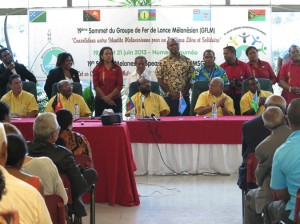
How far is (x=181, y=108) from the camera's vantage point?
841 centimetres

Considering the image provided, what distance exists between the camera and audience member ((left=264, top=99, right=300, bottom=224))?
144 inches

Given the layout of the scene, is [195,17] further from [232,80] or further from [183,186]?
[183,186]

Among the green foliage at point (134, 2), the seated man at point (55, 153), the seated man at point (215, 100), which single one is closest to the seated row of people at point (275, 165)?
the seated man at point (55, 153)

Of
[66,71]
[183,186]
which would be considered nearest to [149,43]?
Answer: [66,71]

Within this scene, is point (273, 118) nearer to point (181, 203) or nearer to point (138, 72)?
point (181, 203)

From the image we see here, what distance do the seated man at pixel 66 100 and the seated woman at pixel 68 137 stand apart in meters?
2.66

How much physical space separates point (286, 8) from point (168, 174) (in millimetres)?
4129

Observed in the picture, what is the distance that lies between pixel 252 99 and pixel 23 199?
6.16 m

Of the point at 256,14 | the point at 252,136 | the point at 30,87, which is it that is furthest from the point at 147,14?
the point at 252,136

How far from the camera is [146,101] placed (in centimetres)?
836

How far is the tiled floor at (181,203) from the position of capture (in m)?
5.91

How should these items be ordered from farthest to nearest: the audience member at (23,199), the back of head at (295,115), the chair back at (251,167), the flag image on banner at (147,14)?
the flag image on banner at (147,14), the chair back at (251,167), the back of head at (295,115), the audience member at (23,199)

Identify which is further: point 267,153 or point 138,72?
point 138,72

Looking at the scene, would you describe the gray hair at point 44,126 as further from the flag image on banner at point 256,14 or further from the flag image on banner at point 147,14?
the flag image on banner at point 256,14
